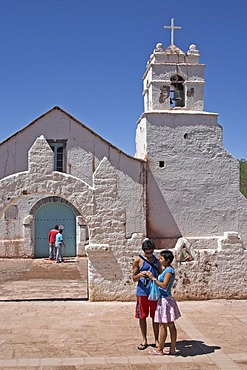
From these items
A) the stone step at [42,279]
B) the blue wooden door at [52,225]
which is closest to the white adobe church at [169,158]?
the stone step at [42,279]

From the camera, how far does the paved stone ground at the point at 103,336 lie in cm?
624

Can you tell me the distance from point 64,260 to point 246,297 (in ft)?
34.7

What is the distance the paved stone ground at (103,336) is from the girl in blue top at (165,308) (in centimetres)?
20

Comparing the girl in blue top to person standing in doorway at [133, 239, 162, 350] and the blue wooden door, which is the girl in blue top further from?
the blue wooden door

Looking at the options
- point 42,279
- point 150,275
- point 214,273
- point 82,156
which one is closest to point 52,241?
point 82,156

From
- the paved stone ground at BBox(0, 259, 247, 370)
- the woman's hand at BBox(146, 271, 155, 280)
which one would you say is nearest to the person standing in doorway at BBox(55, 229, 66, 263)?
the paved stone ground at BBox(0, 259, 247, 370)

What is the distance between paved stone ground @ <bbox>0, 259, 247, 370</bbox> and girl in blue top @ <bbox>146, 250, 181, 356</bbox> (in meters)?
0.20

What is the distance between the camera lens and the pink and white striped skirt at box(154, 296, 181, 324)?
6379mm

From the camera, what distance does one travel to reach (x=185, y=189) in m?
16.2

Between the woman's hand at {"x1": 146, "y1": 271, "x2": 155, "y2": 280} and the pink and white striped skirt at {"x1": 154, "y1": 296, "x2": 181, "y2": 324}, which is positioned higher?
the woman's hand at {"x1": 146, "y1": 271, "x2": 155, "y2": 280}

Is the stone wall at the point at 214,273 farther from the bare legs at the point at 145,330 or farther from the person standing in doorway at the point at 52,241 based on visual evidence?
the person standing in doorway at the point at 52,241

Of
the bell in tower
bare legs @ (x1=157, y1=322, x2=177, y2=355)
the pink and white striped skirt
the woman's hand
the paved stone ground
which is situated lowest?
the paved stone ground

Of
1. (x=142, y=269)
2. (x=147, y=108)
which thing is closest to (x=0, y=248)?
(x=147, y=108)

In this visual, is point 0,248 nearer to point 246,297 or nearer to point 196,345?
point 246,297
